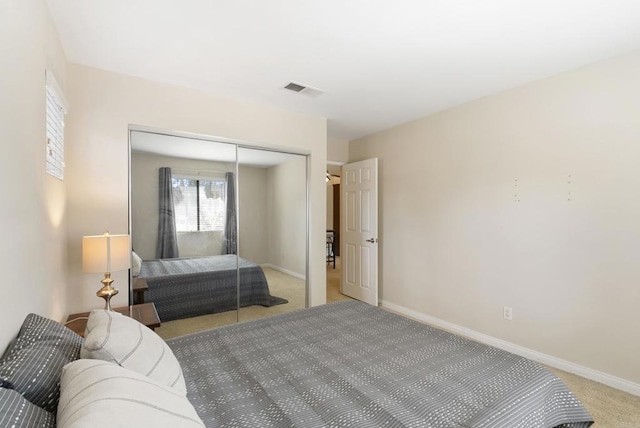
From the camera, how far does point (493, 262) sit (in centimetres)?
313

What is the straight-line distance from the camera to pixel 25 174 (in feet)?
4.71

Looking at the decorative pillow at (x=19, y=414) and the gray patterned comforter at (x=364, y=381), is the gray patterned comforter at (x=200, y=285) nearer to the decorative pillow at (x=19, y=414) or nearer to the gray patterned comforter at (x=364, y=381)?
the gray patterned comforter at (x=364, y=381)

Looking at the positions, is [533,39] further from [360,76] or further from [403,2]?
[360,76]

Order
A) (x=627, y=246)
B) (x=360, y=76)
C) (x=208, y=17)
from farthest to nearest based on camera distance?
(x=360, y=76)
(x=627, y=246)
(x=208, y=17)

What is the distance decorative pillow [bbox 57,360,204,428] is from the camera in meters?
0.66

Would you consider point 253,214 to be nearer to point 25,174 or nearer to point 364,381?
point 25,174

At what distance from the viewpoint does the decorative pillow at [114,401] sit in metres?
0.66

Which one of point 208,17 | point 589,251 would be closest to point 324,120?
point 208,17

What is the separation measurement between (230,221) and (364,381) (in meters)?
2.38

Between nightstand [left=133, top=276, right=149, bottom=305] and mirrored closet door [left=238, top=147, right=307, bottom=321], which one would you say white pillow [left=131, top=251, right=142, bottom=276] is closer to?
nightstand [left=133, top=276, right=149, bottom=305]

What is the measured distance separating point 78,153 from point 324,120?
8.53 feet

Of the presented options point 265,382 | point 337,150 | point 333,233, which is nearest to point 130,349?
point 265,382

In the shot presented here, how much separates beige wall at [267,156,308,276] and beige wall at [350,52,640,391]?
1463mm

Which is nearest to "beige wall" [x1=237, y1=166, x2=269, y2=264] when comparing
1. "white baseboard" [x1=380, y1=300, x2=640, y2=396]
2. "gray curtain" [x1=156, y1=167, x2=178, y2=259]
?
"gray curtain" [x1=156, y1=167, x2=178, y2=259]
